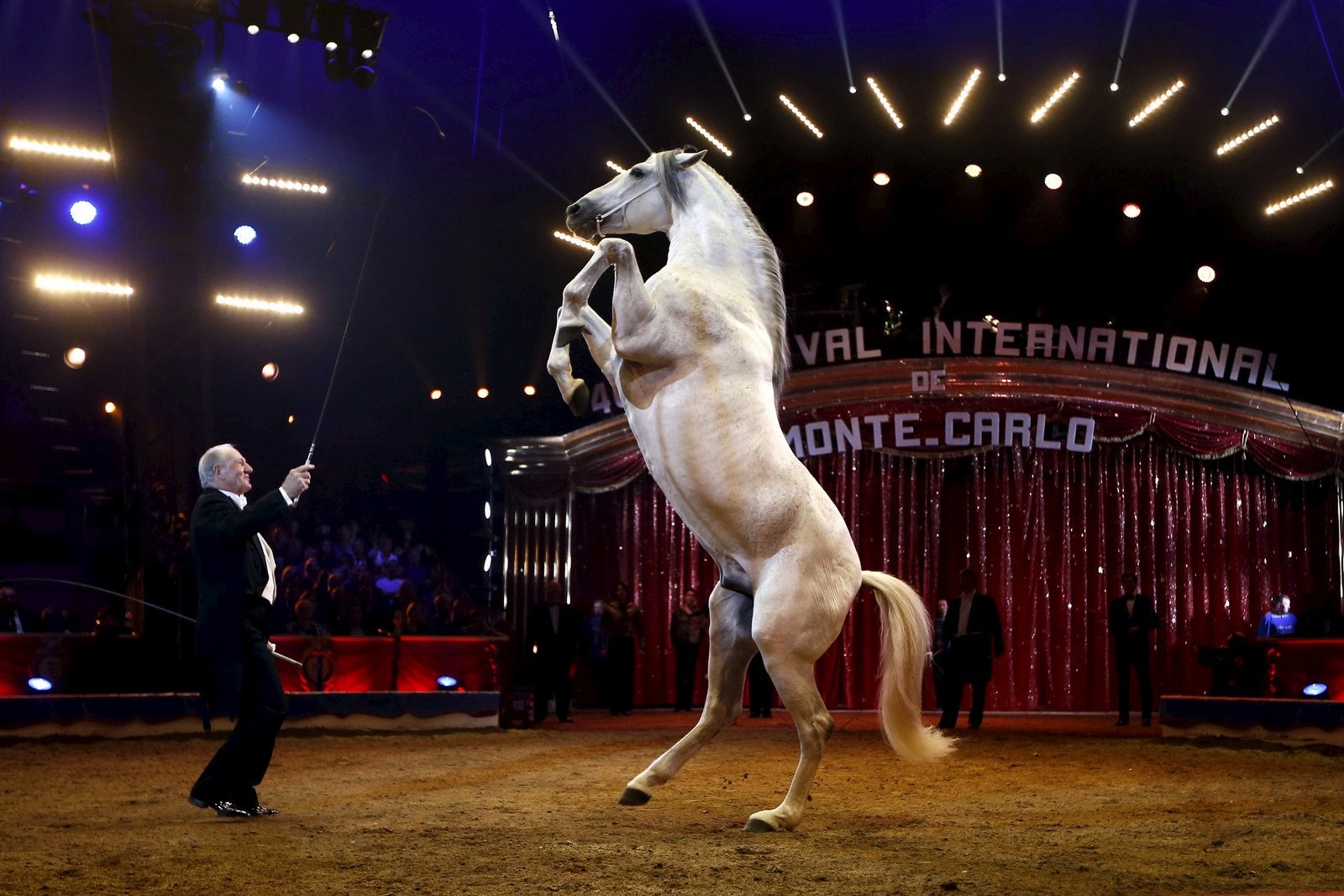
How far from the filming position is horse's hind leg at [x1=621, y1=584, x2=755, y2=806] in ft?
18.0

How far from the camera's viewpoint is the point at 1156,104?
16047 mm

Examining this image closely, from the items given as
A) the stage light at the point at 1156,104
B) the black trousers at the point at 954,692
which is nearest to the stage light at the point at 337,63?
the black trousers at the point at 954,692

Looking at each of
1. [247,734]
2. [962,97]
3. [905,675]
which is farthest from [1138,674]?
[247,734]

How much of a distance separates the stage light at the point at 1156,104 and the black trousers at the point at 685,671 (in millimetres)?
9534

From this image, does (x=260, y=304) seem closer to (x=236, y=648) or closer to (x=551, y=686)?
(x=551, y=686)

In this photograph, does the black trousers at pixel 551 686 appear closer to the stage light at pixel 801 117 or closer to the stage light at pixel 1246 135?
the stage light at pixel 801 117

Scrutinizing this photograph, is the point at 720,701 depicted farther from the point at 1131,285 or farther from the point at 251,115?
the point at 251,115

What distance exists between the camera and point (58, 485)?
63.0 ft

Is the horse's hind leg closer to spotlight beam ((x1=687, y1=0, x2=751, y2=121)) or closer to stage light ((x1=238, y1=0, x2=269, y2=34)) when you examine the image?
stage light ((x1=238, y1=0, x2=269, y2=34))

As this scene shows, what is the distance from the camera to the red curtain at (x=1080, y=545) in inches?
621

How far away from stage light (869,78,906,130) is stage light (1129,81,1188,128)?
3285mm

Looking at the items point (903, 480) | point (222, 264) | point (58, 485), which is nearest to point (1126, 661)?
point (903, 480)

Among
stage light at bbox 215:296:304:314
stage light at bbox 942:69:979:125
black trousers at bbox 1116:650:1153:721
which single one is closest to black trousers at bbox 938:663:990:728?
black trousers at bbox 1116:650:1153:721

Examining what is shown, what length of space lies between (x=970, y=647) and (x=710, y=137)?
30.6 ft
